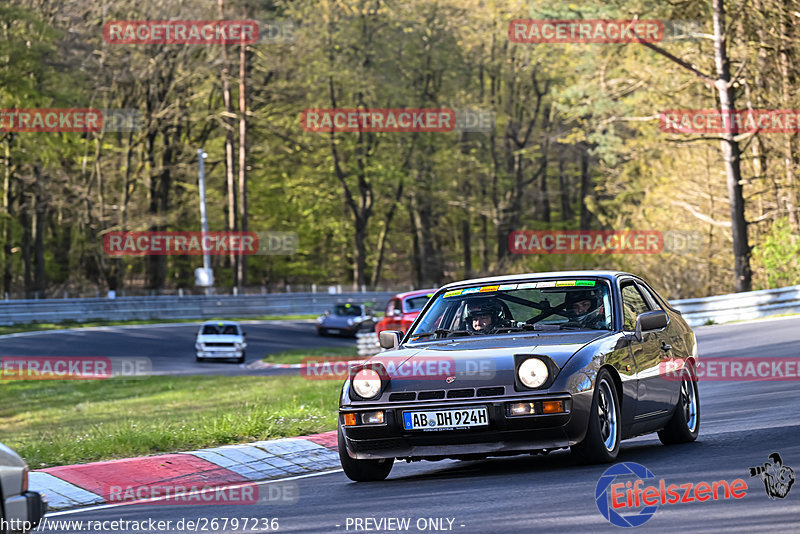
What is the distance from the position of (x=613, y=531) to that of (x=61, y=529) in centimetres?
347

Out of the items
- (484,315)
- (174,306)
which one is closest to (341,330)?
(174,306)

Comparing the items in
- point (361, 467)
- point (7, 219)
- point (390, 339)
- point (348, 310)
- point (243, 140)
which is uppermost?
point (243, 140)

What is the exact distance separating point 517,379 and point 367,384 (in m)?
1.08

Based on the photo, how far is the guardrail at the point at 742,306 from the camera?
29.8m

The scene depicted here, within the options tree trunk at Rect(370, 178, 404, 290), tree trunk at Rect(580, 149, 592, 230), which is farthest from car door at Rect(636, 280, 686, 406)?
tree trunk at Rect(580, 149, 592, 230)

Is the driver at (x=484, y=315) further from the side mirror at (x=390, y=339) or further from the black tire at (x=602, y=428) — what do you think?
the black tire at (x=602, y=428)

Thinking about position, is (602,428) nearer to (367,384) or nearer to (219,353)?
(367,384)

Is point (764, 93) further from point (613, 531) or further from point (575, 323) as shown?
point (613, 531)

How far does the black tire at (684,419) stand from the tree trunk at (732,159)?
23936mm

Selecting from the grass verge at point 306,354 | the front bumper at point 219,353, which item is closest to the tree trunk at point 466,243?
the grass verge at point 306,354

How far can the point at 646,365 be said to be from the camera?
9320mm

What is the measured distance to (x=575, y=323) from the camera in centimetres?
918

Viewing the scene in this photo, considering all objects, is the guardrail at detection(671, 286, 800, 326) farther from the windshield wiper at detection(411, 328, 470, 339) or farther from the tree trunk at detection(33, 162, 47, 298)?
the tree trunk at detection(33, 162, 47, 298)

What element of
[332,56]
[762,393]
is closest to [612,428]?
[762,393]
